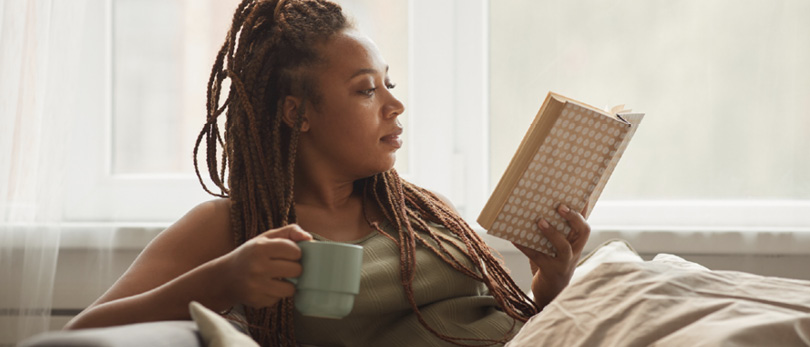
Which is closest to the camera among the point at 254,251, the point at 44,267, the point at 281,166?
the point at 254,251

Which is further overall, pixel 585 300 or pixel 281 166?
pixel 281 166

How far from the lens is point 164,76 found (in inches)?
82.5

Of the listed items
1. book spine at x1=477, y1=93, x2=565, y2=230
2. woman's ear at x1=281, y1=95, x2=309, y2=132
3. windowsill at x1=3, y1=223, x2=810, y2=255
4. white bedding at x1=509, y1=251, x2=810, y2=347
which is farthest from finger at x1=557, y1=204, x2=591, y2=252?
windowsill at x1=3, y1=223, x2=810, y2=255

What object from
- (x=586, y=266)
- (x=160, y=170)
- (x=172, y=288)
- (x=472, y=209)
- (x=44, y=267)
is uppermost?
(x=586, y=266)

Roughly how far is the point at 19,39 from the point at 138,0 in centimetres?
34

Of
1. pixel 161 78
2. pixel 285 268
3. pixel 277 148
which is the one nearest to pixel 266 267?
pixel 285 268

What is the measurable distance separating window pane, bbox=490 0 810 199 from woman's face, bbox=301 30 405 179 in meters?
0.76

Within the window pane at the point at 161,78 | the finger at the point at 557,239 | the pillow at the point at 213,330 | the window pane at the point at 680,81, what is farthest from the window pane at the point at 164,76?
the pillow at the point at 213,330

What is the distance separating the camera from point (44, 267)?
1.85 metres

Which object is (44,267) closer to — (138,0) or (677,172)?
(138,0)

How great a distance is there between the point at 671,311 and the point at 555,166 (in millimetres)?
362

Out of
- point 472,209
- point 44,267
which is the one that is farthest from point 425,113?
point 44,267

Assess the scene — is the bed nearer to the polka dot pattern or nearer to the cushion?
the cushion

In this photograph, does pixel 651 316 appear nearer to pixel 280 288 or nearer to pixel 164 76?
pixel 280 288
